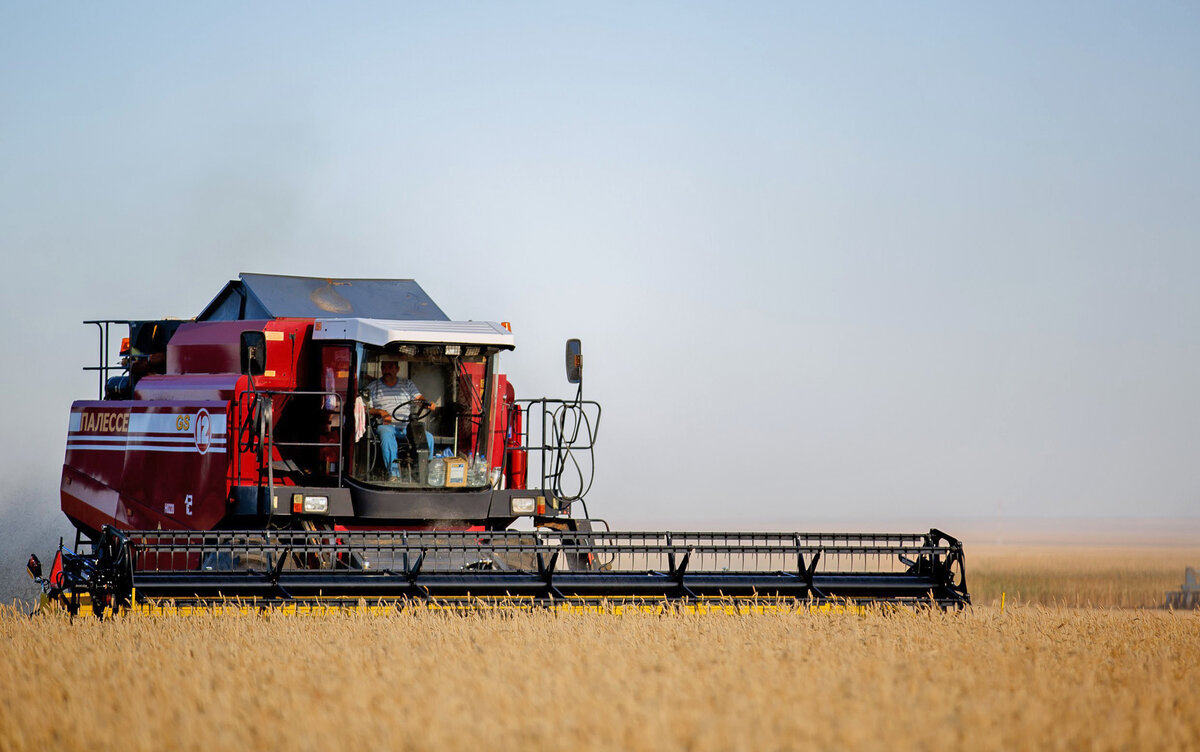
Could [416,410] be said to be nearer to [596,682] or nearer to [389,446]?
[389,446]

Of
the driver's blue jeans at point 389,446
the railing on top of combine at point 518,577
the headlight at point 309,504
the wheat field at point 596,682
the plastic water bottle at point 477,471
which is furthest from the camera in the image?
the plastic water bottle at point 477,471

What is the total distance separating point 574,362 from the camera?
32.3 feet

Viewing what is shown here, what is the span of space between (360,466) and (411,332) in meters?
1.06

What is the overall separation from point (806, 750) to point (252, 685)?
2.38 metres

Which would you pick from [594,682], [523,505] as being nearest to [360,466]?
[523,505]

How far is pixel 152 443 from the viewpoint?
10188 mm

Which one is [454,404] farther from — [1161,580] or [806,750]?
[1161,580]

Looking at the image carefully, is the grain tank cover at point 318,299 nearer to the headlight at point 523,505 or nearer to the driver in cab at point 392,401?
the driver in cab at point 392,401

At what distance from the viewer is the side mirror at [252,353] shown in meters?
9.32

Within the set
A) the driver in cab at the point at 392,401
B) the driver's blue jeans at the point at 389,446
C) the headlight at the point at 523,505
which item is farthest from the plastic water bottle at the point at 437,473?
the headlight at the point at 523,505

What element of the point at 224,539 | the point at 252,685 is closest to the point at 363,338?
the point at 224,539

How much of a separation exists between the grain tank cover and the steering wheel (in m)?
1.40

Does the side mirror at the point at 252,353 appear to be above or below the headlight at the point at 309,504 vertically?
above

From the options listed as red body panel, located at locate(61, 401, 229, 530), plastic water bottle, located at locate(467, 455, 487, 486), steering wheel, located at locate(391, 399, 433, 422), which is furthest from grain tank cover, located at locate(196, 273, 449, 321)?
plastic water bottle, located at locate(467, 455, 487, 486)
